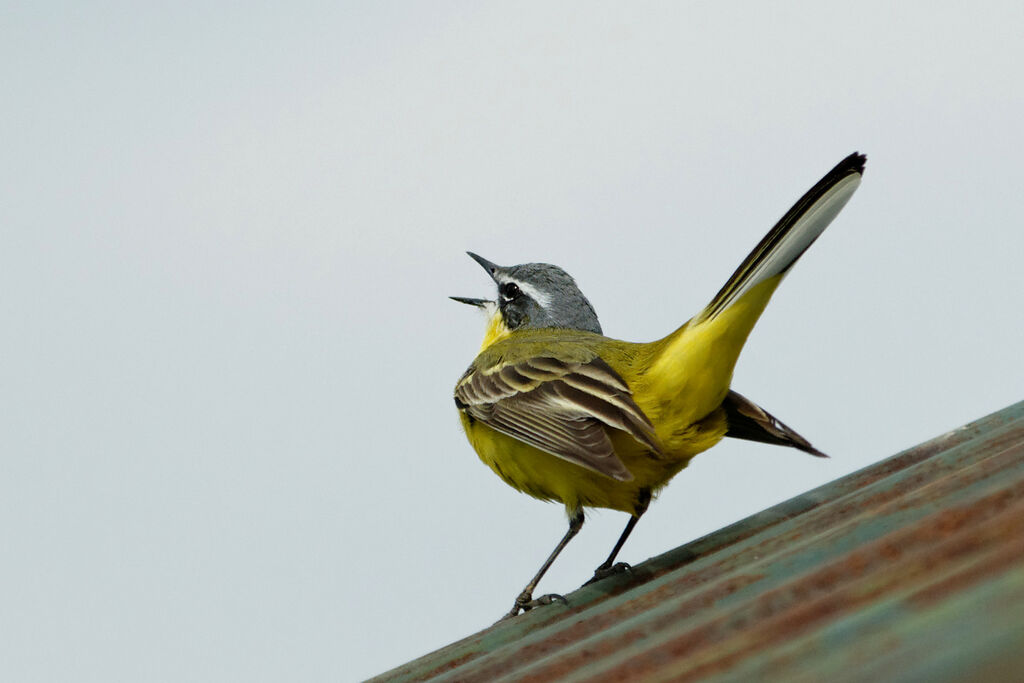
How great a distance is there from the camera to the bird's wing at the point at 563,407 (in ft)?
15.5

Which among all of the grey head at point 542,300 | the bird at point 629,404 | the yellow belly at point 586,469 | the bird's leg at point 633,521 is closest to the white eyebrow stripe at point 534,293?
the grey head at point 542,300

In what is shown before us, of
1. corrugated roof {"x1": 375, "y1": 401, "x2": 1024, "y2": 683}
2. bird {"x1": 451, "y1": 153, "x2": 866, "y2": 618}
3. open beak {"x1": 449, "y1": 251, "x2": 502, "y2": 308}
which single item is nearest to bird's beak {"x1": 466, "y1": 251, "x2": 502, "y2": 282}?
open beak {"x1": 449, "y1": 251, "x2": 502, "y2": 308}

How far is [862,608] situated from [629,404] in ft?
11.3

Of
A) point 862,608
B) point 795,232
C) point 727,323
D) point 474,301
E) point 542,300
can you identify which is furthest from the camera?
point 474,301

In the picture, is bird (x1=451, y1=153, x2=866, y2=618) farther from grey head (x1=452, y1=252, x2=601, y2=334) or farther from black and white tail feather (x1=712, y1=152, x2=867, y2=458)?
grey head (x1=452, y1=252, x2=601, y2=334)

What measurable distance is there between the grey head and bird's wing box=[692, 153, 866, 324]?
9.25 ft

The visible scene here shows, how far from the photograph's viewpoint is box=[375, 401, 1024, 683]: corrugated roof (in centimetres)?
124

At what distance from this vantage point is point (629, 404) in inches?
192

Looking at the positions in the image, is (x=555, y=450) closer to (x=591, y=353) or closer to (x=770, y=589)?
(x=591, y=353)

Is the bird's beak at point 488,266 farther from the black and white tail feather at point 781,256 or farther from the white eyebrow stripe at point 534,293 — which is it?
the black and white tail feather at point 781,256

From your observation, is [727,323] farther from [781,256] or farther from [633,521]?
[633,521]

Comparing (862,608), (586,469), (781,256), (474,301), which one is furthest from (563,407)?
(862,608)

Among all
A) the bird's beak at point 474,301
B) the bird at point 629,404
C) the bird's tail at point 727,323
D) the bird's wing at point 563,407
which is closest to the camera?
the bird's tail at point 727,323

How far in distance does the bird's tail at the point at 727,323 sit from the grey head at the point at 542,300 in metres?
2.31
